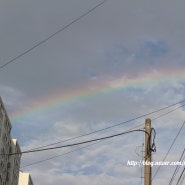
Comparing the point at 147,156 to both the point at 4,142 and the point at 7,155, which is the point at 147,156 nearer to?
the point at 4,142

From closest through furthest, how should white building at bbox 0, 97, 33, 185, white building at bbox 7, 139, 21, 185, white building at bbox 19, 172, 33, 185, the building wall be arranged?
the building wall < white building at bbox 0, 97, 33, 185 < white building at bbox 7, 139, 21, 185 < white building at bbox 19, 172, 33, 185

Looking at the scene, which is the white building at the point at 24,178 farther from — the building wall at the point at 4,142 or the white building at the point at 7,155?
the building wall at the point at 4,142

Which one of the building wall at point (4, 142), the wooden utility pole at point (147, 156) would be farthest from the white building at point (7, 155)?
the wooden utility pole at point (147, 156)

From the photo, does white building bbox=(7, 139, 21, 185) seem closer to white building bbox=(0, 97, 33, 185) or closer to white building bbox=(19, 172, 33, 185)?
white building bbox=(0, 97, 33, 185)

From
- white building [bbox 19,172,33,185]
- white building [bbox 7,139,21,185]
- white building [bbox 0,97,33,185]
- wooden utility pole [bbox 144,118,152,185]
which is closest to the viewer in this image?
wooden utility pole [bbox 144,118,152,185]

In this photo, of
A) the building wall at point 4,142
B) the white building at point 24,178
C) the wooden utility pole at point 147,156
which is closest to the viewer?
the wooden utility pole at point 147,156

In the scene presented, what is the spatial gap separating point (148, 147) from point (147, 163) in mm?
940

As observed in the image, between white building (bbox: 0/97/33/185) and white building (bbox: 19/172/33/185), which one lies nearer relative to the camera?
white building (bbox: 0/97/33/185)

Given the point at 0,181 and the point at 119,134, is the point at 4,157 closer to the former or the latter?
the point at 0,181

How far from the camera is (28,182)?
493 feet

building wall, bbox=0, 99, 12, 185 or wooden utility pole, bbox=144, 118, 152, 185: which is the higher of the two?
building wall, bbox=0, 99, 12, 185

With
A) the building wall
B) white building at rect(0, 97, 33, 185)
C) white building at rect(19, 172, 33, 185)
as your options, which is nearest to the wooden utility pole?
white building at rect(0, 97, 33, 185)

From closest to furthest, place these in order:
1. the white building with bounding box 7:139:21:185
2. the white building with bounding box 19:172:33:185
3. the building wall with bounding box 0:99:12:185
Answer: the building wall with bounding box 0:99:12:185 → the white building with bounding box 7:139:21:185 → the white building with bounding box 19:172:33:185

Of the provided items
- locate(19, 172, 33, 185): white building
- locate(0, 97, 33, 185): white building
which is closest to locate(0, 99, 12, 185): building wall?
locate(0, 97, 33, 185): white building
